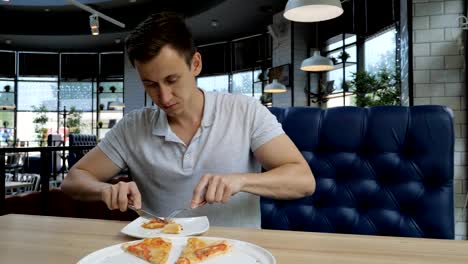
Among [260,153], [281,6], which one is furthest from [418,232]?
[281,6]

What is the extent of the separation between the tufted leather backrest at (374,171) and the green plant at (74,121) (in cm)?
1211

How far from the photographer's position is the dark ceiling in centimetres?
861

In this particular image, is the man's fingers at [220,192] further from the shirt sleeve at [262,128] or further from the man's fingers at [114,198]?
the shirt sleeve at [262,128]

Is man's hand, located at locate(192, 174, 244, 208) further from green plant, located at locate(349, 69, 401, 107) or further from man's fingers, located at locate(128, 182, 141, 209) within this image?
green plant, located at locate(349, 69, 401, 107)

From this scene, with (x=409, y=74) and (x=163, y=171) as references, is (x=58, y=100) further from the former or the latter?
(x=163, y=171)

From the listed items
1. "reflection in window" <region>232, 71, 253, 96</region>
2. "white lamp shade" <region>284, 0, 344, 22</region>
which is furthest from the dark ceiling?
"white lamp shade" <region>284, 0, 344, 22</region>

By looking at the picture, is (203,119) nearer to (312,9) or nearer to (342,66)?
(312,9)

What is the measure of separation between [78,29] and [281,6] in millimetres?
5742

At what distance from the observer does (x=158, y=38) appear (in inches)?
48.5

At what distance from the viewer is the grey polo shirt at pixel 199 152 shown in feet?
4.53

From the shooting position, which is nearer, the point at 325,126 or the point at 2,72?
the point at 325,126

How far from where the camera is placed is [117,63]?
1270cm

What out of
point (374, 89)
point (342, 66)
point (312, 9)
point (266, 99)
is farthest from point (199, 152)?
point (266, 99)

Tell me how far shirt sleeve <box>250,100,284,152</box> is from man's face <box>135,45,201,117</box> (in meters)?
0.26
